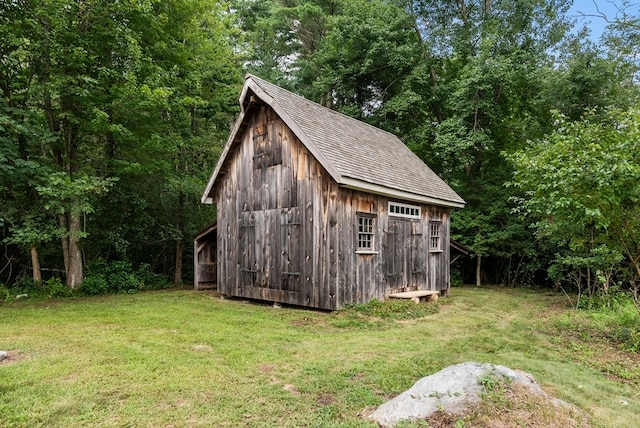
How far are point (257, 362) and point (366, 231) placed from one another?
210 inches

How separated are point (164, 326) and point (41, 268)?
8.62 metres

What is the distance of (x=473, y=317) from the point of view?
30.8 ft

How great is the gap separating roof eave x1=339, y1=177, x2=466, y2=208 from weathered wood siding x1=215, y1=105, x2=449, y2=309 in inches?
11.0

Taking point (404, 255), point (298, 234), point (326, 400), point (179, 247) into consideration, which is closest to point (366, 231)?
point (298, 234)

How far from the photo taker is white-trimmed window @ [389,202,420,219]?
35.4 feet

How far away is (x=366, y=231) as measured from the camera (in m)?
9.91

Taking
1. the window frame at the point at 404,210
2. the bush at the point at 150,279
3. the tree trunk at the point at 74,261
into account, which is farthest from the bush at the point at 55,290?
the window frame at the point at 404,210

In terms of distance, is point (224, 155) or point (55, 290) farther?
point (224, 155)

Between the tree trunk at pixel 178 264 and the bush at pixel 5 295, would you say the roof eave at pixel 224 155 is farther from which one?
the bush at pixel 5 295

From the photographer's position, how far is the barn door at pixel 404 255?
1057 cm

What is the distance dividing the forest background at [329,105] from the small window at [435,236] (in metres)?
2.51

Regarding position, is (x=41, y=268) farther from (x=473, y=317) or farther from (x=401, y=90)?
(x=401, y=90)

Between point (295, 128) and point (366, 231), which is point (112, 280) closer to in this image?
point (295, 128)

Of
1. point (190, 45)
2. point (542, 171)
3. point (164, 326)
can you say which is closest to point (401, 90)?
point (190, 45)
